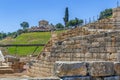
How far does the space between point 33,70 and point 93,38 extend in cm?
736

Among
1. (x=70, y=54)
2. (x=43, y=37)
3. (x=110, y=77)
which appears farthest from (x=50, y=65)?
(x=43, y=37)

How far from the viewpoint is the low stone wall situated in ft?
21.0

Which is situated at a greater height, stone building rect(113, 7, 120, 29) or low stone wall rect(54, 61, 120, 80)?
stone building rect(113, 7, 120, 29)

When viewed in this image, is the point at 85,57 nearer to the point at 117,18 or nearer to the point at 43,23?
the point at 117,18

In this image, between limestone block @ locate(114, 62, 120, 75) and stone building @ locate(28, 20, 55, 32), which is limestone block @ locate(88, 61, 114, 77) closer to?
limestone block @ locate(114, 62, 120, 75)

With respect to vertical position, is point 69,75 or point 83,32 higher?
point 83,32

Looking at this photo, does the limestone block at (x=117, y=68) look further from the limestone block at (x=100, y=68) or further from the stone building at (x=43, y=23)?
the stone building at (x=43, y=23)

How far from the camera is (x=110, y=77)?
6750mm

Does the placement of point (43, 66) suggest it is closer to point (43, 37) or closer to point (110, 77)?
point (110, 77)

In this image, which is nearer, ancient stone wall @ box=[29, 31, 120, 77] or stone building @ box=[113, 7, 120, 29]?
ancient stone wall @ box=[29, 31, 120, 77]

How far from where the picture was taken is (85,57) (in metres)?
15.0

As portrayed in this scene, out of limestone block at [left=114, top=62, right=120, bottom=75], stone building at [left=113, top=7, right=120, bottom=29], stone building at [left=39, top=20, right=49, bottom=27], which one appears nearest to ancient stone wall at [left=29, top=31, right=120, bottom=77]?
stone building at [left=113, top=7, right=120, bottom=29]

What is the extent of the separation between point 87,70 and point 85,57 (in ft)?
27.7

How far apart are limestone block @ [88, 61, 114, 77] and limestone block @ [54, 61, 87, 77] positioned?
145mm
